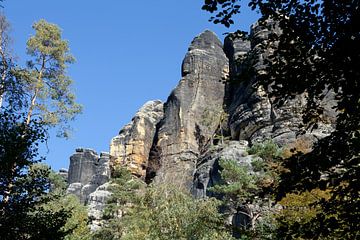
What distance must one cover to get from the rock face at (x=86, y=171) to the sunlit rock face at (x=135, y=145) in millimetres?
5850

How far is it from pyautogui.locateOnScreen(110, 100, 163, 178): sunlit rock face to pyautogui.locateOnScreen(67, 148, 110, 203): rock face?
19.2 feet

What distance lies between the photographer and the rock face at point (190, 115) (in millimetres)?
41344

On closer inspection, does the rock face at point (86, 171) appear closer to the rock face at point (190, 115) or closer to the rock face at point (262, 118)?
the rock face at point (190, 115)

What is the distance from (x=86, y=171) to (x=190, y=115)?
713 inches

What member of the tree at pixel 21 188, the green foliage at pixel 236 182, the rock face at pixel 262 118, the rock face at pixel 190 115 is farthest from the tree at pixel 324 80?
the rock face at pixel 190 115

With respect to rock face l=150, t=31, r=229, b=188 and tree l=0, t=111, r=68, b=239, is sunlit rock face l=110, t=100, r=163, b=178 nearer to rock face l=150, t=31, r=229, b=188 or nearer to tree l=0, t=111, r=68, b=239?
rock face l=150, t=31, r=229, b=188

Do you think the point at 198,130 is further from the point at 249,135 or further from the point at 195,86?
the point at 249,135

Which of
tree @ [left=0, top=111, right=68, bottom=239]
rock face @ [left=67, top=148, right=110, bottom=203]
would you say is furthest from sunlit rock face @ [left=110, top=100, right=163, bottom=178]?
tree @ [left=0, top=111, right=68, bottom=239]

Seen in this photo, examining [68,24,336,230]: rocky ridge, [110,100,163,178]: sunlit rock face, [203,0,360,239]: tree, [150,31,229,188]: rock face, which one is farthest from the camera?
[110,100,163,178]: sunlit rock face

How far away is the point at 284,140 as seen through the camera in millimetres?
28609

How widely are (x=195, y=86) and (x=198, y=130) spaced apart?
5034 millimetres

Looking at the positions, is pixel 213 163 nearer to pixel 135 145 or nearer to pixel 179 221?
pixel 179 221

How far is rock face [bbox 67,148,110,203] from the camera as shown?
51281 mm

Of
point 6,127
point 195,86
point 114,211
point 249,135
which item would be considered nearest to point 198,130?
point 195,86
